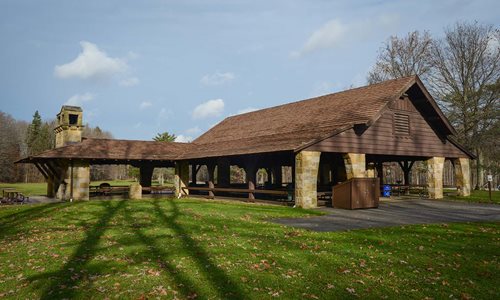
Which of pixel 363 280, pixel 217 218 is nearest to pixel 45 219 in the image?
pixel 217 218

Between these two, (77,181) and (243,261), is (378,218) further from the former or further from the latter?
(77,181)

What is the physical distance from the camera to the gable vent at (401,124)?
22.8m

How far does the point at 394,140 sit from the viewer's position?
888 inches

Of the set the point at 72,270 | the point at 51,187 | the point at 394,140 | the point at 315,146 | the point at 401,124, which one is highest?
the point at 401,124

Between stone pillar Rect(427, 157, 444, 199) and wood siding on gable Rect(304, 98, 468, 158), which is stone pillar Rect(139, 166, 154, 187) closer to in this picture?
wood siding on gable Rect(304, 98, 468, 158)

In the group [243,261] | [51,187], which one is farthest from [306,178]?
[51,187]

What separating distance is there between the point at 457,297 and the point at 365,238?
174 inches

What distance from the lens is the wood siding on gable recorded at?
19.9m

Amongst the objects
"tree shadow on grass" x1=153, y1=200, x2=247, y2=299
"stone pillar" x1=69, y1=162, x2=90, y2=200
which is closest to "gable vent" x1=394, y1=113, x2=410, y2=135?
"tree shadow on grass" x1=153, y1=200, x2=247, y2=299

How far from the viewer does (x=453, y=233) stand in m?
11.4

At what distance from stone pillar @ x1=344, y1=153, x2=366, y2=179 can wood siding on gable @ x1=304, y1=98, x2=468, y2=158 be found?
288mm

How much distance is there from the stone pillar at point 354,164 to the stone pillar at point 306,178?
8.34 feet

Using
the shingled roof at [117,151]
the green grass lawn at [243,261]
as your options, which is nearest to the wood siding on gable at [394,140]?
the green grass lawn at [243,261]

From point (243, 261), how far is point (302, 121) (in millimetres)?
17245
